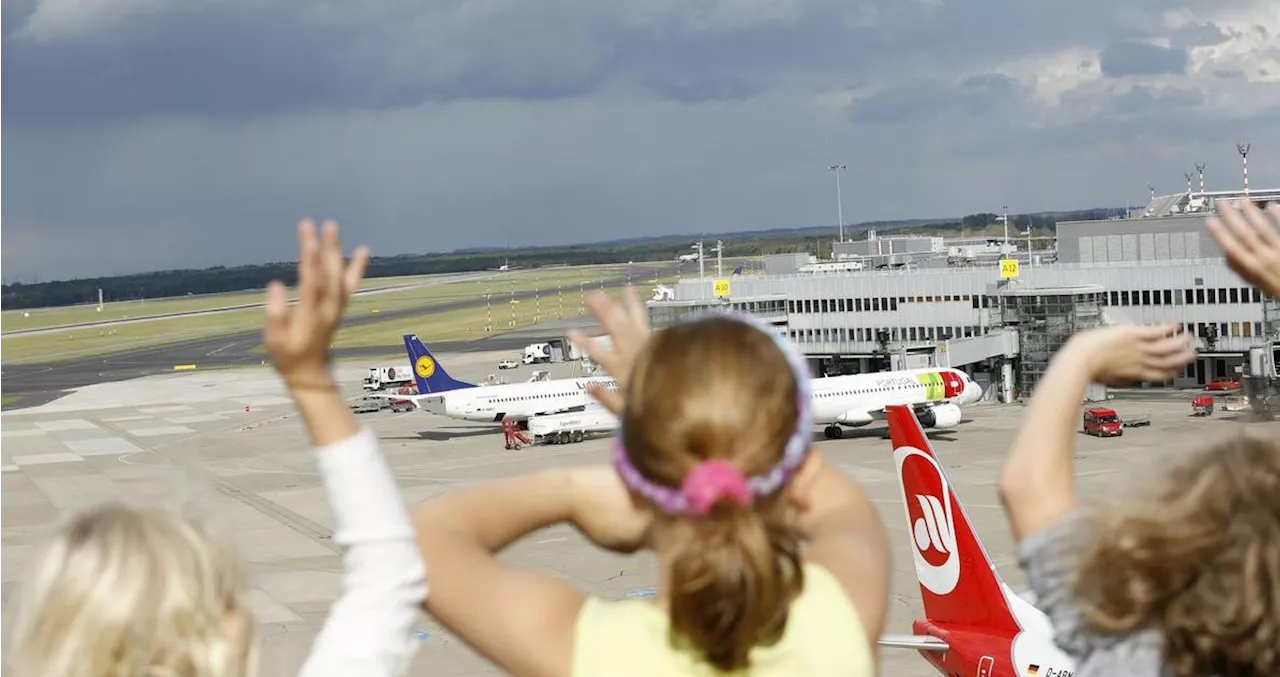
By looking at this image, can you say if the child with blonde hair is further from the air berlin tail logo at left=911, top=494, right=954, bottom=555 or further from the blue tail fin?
the blue tail fin

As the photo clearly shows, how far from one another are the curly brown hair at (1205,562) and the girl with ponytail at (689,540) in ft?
2.47

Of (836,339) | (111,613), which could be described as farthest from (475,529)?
(836,339)

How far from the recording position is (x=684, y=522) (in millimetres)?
3795

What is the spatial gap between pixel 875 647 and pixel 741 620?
2.26 ft

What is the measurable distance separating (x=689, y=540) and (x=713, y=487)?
177 mm

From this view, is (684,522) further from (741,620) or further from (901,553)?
(901,553)

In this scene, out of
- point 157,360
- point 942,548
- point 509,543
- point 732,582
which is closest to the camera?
point 732,582

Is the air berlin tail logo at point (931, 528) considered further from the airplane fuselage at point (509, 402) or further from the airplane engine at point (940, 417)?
the airplane fuselage at point (509, 402)

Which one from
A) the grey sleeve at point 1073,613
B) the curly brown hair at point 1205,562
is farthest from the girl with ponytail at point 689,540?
the curly brown hair at point 1205,562

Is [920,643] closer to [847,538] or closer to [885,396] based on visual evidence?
[847,538]

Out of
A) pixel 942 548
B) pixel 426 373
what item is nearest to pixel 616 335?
pixel 942 548

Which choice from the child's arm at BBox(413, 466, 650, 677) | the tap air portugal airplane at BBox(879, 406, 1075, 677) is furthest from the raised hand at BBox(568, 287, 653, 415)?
the tap air portugal airplane at BBox(879, 406, 1075, 677)

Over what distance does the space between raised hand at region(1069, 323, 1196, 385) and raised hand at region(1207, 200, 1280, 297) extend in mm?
313

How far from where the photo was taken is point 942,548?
17.0 metres
